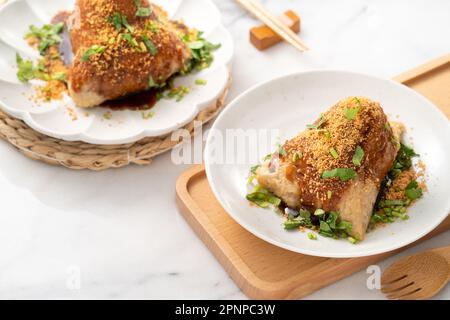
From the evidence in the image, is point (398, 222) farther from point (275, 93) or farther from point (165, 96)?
point (165, 96)

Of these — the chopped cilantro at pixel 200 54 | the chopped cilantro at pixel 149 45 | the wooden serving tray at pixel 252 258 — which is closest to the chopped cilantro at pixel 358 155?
the wooden serving tray at pixel 252 258

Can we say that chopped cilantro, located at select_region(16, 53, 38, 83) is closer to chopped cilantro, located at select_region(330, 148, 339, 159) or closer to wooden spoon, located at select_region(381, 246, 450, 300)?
chopped cilantro, located at select_region(330, 148, 339, 159)

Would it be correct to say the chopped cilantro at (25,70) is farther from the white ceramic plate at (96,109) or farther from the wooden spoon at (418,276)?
the wooden spoon at (418,276)

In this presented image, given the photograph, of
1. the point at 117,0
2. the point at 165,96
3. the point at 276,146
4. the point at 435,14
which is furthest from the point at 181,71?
the point at 435,14

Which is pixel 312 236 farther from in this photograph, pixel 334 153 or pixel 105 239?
pixel 105 239

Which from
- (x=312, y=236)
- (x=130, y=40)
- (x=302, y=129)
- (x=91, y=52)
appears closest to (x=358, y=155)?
(x=312, y=236)

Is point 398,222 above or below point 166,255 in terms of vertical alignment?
above
